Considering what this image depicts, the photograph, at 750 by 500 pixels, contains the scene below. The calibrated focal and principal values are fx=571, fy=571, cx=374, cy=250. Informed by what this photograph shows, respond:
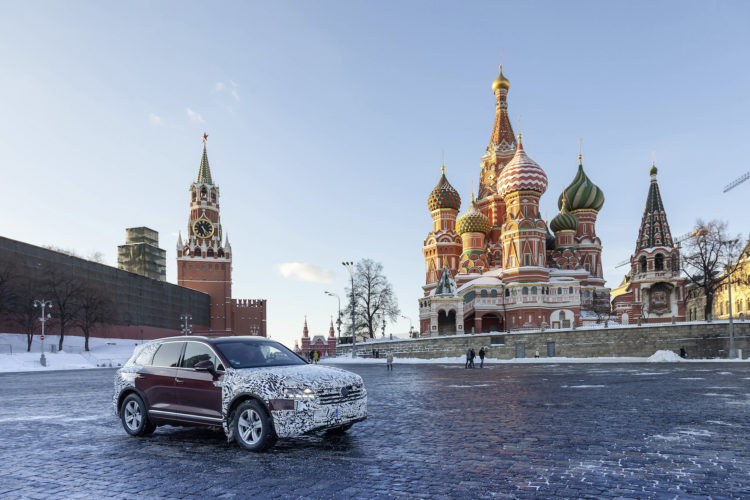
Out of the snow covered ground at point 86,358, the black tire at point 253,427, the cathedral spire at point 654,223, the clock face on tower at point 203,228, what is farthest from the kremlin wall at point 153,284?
the cathedral spire at point 654,223

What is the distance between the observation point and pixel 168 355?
855 cm

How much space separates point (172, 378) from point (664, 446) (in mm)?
6636

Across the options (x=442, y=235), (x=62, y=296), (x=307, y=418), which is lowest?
(x=307, y=418)

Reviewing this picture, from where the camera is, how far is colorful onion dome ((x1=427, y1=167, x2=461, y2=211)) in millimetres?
73688

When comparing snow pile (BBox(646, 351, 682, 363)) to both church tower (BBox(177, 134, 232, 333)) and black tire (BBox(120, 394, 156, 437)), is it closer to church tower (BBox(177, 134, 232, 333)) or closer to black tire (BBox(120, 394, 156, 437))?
black tire (BBox(120, 394, 156, 437))

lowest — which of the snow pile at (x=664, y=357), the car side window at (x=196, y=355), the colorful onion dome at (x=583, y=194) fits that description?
the snow pile at (x=664, y=357)

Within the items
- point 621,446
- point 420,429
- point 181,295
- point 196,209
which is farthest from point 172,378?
point 196,209

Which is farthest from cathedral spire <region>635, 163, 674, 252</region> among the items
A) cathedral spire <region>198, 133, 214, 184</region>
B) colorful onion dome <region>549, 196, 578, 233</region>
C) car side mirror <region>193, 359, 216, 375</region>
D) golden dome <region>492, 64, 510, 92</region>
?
cathedral spire <region>198, 133, 214, 184</region>

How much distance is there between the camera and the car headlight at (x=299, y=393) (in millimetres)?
7082

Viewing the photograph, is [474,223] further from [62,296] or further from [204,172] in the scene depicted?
[204,172]

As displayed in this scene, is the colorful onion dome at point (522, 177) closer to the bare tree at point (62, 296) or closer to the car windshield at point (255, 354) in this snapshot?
the bare tree at point (62, 296)

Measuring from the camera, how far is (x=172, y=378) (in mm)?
8227

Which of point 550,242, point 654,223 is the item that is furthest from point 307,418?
point 550,242

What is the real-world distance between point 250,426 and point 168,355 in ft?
6.72
